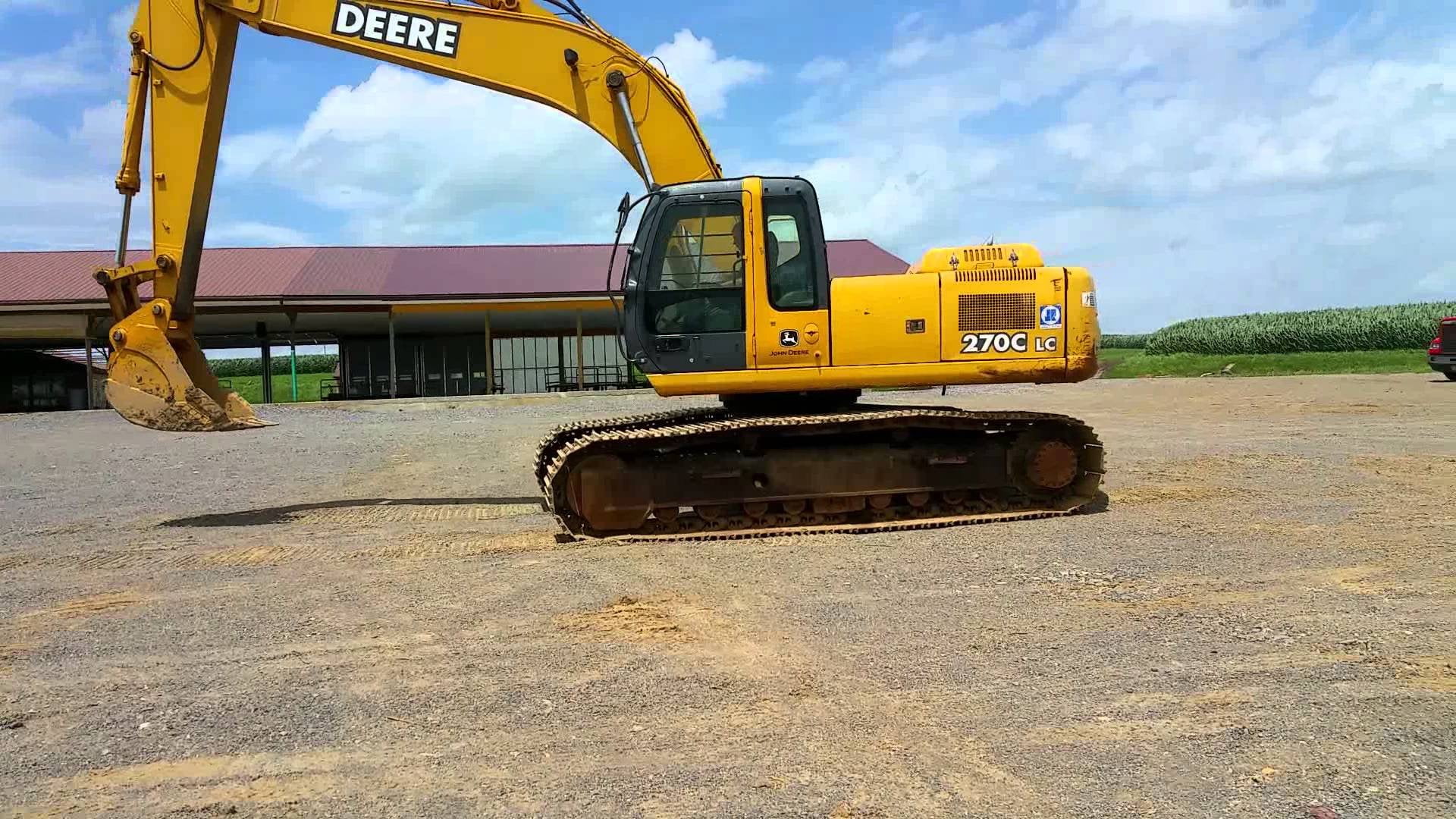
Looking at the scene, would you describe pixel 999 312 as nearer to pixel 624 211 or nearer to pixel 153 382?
pixel 624 211

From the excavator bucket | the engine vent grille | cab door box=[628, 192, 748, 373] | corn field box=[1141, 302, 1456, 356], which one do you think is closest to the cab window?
cab door box=[628, 192, 748, 373]

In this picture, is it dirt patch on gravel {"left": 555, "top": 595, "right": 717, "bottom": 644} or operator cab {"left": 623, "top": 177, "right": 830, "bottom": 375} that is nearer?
dirt patch on gravel {"left": 555, "top": 595, "right": 717, "bottom": 644}

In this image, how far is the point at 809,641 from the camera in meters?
4.79

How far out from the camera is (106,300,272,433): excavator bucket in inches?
315

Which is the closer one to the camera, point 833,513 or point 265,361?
point 833,513

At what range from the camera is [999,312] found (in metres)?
7.91

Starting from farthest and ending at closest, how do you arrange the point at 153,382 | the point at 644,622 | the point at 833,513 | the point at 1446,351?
the point at 1446,351
the point at 153,382
the point at 833,513
the point at 644,622

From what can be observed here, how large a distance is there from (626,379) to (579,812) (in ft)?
105

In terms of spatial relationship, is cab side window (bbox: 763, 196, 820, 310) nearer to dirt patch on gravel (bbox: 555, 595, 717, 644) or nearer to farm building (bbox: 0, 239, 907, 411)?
dirt patch on gravel (bbox: 555, 595, 717, 644)

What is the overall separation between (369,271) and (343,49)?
989 inches

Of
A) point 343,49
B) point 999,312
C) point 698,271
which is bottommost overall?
point 999,312

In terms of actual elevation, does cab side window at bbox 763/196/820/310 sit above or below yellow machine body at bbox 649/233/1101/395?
above

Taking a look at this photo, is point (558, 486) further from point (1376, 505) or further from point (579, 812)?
point (1376, 505)

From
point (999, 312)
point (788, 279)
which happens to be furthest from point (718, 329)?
point (999, 312)
